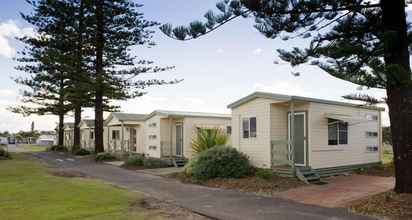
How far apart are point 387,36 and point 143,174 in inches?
442

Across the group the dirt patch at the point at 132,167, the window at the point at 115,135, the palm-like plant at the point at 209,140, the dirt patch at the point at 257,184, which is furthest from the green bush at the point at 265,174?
the window at the point at 115,135

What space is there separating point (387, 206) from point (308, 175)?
4640mm

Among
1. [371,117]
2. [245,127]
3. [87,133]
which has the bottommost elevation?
[87,133]

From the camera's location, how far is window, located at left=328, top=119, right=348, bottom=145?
14.5 m

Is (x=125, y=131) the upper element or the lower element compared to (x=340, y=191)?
upper

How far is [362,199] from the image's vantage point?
30.7 feet

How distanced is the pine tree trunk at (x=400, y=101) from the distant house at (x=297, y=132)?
14.0ft

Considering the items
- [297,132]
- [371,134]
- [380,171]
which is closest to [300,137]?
[297,132]

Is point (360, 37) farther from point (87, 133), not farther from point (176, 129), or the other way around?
point (87, 133)

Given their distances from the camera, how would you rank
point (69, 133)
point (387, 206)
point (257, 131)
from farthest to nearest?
1. point (69, 133)
2. point (257, 131)
3. point (387, 206)

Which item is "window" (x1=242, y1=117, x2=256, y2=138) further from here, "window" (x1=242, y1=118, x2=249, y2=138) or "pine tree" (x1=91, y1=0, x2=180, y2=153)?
"pine tree" (x1=91, y1=0, x2=180, y2=153)

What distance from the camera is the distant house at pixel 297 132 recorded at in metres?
13.8

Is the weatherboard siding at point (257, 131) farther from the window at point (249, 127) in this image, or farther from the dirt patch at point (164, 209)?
the dirt patch at point (164, 209)

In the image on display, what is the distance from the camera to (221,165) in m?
13.7
